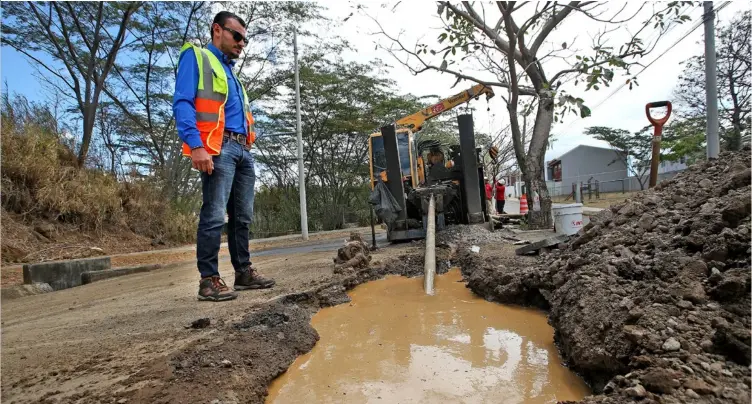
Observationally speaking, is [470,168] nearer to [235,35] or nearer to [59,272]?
[235,35]

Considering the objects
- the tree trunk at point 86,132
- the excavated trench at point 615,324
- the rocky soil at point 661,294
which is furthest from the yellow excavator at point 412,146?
the tree trunk at point 86,132

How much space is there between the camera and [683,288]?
1685mm

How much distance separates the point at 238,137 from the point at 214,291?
1115mm

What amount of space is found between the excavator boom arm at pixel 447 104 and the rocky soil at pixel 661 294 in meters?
5.45

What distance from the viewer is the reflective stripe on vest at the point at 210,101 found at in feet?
8.57

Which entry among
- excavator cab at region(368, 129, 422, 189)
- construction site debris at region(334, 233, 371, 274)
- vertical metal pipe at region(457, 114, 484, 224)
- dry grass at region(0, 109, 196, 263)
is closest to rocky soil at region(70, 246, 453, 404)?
construction site debris at region(334, 233, 371, 274)

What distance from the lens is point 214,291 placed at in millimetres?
2773

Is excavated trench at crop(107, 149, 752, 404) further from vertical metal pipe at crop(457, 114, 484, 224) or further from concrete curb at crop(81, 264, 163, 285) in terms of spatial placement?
concrete curb at crop(81, 264, 163, 285)

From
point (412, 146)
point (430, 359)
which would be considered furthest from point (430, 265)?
point (412, 146)

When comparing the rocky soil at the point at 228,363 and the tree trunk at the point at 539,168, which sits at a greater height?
the tree trunk at the point at 539,168

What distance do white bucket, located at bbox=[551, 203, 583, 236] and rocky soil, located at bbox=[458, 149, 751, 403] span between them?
2.39 m

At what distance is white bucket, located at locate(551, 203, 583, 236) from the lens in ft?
18.0

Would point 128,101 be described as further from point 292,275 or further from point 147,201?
point 292,275

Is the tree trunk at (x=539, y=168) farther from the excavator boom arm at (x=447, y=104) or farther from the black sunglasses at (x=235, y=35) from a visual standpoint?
the black sunglasses at (x=235, y=35)
